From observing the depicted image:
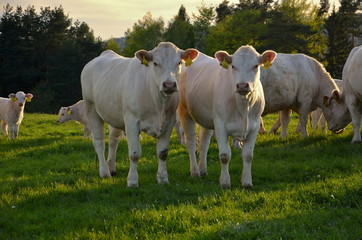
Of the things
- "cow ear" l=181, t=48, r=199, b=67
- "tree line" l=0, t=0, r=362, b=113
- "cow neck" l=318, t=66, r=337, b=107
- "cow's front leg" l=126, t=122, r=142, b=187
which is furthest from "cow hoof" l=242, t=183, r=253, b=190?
"tree line" l=0, t=0, r=362, b=113

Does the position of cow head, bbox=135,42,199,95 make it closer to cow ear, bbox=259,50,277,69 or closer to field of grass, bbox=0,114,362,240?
cow ear, bbox=259,50,277,69

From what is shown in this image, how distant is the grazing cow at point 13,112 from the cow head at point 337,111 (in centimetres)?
1162

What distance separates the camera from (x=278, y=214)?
5.72m

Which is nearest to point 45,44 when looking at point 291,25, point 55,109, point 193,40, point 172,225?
point 55,109

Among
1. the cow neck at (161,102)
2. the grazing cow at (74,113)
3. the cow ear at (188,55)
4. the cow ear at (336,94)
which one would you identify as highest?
the cow ear at (188,55)

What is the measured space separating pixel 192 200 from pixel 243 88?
74.0 inches

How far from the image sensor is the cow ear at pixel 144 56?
7543 millimetres

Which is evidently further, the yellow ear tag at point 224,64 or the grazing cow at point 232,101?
the yellow ear tag at point 224,64

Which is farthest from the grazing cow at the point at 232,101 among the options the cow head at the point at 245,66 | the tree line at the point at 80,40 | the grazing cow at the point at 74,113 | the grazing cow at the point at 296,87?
the tree line at the point at 80,40

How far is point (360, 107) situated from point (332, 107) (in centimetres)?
107

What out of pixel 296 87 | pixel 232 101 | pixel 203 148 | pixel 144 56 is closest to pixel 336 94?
pixel 296 87

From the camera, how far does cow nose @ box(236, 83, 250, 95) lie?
6.84 m

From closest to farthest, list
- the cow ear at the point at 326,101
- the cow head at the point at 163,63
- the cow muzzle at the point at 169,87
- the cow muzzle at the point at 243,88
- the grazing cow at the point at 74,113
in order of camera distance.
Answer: the cow muzzle at the point at 243,88, the cow muzzle at the point at 169,87, the cow head at the point at 163,63, the cow ear at the point at 326,101, the grazing cow at the point at 74,113

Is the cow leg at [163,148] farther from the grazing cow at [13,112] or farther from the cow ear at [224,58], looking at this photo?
the grazing cow at [13,112]
